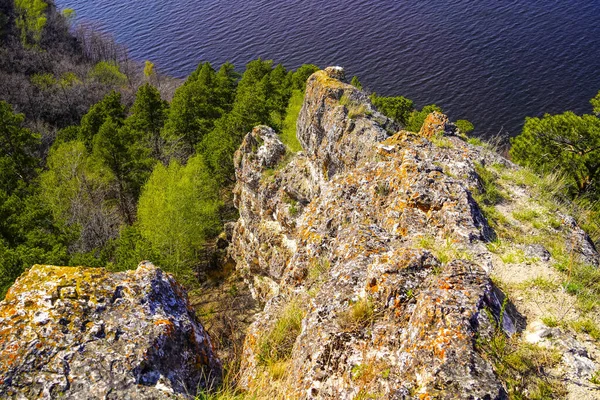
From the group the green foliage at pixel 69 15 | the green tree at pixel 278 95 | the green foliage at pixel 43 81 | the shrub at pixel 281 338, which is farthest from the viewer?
the green foliage at pixel 69 15

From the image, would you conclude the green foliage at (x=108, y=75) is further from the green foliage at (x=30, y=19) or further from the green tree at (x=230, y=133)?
the green tree at (x=230, y=133)

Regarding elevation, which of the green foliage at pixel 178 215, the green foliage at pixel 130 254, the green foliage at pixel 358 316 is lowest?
the green foliage at pixel 178 215

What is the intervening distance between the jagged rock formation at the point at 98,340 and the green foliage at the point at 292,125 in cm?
1797

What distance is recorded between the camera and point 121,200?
1361 inches

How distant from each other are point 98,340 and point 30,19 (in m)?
93.7

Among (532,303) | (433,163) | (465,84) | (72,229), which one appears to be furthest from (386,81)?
(532,303)

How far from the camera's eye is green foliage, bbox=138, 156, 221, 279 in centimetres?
2698

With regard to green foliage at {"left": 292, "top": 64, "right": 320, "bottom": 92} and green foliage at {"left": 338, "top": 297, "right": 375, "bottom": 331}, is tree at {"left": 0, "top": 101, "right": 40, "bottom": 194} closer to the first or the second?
green foliage at {"left": 292, "top": 64, "right": 320, "bottom": 92}

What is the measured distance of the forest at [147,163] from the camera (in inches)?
811

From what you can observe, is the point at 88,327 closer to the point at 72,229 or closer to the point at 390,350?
the point at 390,350

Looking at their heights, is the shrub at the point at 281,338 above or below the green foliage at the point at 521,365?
below

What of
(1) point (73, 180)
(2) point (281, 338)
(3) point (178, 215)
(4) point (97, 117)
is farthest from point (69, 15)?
(2) point (281, 338)

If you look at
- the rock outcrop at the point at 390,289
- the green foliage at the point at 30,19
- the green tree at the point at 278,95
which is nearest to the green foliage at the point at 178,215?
the green tree at the point at 278,95

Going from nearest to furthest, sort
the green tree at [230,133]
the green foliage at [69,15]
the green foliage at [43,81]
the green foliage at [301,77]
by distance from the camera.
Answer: the green tree at [230,133]
the green foliage at [301,77]
the green foliage at [43,81]
the green foliage at [69,15]
